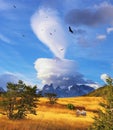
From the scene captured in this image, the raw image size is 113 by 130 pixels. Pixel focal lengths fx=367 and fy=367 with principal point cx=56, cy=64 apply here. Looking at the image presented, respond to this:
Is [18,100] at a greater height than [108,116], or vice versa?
[18,100]

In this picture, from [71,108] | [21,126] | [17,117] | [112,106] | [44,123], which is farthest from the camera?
[71,108]

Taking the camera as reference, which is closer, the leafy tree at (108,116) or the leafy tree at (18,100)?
the leafy tree at (108,116)

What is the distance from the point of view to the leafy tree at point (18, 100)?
47547 millimetres

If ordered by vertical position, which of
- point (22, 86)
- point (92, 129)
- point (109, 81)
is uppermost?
point (22, 86)

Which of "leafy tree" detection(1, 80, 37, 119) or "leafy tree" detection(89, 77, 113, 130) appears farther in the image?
"leafy tree" detection(1, 80, 37, 119)

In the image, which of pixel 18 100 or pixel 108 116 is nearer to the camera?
pixel 108 116

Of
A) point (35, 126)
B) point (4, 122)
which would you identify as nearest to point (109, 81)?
point (35, 126)

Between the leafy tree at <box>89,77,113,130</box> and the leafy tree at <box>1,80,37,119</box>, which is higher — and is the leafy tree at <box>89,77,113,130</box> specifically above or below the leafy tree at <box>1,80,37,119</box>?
below

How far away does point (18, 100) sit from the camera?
47844 mm

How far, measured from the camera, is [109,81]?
96.6ft

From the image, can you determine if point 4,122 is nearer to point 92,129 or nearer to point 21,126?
point 21,126

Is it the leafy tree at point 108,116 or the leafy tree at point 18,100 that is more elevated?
the leafy tree at point 18,100

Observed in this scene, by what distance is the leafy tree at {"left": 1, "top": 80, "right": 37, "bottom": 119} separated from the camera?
47547 mm

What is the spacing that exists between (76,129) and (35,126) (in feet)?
16.7
